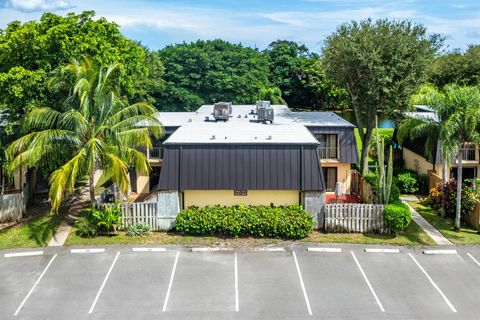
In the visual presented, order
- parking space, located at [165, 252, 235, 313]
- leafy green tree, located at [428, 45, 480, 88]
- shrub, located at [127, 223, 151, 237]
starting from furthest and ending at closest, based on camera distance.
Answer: leafy green tree, located at [428, 45, 480, 88], shrub, located at [127, 223, 151, 237], parking space, located at [165, 252, 235, 313]

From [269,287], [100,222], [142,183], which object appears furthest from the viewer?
[142,183]

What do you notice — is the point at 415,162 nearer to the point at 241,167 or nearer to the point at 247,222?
the point at 241,167

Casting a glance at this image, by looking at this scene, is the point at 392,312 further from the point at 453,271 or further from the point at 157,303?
the point at 157,303

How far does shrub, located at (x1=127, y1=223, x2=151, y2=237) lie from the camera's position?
26.3 m

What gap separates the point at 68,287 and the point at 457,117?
774 inches

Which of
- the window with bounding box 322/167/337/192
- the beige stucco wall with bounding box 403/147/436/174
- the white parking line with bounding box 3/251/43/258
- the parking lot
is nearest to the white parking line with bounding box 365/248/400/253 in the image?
the parking lot

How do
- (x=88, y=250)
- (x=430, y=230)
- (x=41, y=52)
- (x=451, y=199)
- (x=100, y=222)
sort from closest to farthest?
(x=88, y=250) → (x=100, y=222) → (x=430, y=230) → (x=451, y=199) → (x=41, y=52)

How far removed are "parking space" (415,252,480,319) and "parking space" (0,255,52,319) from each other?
16005mm

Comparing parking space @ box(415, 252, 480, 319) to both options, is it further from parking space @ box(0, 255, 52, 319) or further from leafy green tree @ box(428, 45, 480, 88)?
leafy green tree @ box(428, 45, 480, 88)

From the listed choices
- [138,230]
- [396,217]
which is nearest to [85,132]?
[138,230]

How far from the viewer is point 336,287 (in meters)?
20.6

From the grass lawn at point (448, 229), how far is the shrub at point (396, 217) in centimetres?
252

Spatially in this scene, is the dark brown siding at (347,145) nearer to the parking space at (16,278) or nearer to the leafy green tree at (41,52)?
the leafy green tree at (41,52)

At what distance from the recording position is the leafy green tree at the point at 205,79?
61.2 m
